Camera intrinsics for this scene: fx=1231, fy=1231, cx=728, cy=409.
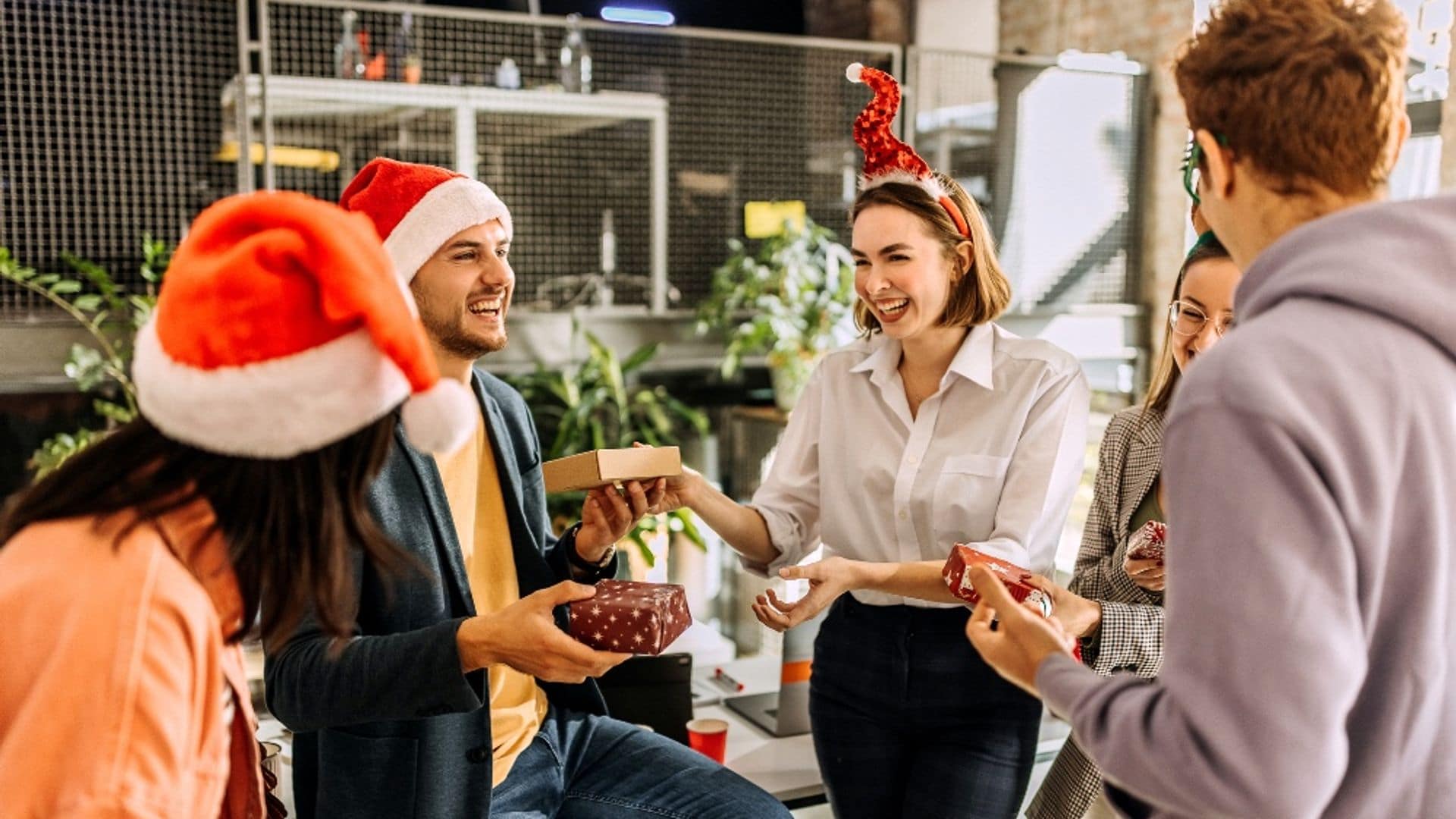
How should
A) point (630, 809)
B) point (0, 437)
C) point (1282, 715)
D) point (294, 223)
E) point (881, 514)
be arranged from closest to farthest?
point (1282, 715) < point (294, 223) < point (630, 809) < point (881, 514) < point (0, 437)

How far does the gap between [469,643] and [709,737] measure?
0.90m

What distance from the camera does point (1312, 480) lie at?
2.88ft

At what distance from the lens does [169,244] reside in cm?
439

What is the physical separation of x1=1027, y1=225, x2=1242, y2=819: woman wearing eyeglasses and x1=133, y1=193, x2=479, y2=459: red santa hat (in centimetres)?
98

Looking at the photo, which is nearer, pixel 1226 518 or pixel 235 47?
pixel 1226 518

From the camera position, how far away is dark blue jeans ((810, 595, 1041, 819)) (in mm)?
1855

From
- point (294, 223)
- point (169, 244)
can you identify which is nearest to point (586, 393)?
point (169, 244)

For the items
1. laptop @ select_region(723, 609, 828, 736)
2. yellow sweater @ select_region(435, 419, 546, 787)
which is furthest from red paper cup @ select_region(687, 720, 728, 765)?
yellow sweater @ select_region(435, 419, 546, 787)

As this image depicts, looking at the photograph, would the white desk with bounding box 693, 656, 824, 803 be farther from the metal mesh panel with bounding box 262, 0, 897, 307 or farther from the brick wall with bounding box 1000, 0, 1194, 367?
the brick wall with bounding box 1000, 0, 1194, 367

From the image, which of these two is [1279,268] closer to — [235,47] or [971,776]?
[971,776]

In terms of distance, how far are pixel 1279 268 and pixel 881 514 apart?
110cm

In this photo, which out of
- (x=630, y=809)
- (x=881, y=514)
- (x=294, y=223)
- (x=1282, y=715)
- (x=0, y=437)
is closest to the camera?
(x=1282, y=715)

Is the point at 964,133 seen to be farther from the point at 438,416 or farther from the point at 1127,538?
the point at 438,416

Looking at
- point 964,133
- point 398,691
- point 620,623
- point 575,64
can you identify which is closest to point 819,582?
point 620,623
